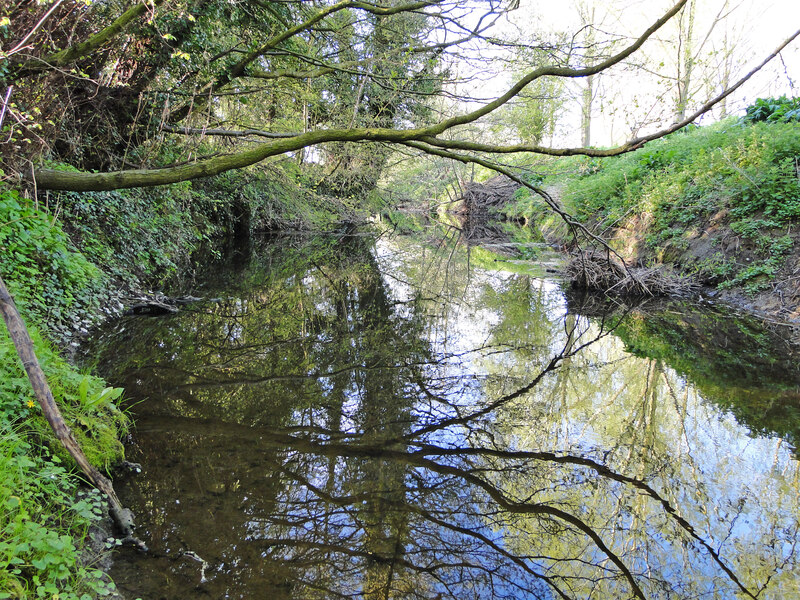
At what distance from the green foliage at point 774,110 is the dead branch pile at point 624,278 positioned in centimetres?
405

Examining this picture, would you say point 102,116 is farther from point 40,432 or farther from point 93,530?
point 93,530

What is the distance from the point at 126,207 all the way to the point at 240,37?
3.56 m

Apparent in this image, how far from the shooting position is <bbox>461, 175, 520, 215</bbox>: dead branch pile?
20.0m

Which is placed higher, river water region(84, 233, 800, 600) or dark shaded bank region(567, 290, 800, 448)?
dark shaded bank region(567, 290, 800, 448)

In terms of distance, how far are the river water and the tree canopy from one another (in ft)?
7.90

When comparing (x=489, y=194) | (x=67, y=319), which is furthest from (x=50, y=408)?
(x=489, y=194)

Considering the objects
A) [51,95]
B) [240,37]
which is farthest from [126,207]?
[240,37]

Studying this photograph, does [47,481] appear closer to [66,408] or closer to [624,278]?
[66,408]

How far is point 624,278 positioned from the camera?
8938 millimetres

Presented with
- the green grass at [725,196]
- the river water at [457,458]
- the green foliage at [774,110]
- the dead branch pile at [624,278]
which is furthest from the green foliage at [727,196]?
the river water at [457,458]

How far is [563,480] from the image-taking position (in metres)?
3.48

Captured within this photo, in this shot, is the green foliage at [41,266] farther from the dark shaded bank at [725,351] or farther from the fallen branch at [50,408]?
the dark shaded bank at [725,351]

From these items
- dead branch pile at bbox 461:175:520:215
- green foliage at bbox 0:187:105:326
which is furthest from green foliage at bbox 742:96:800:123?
green foliage at bbox 0:187:105:326

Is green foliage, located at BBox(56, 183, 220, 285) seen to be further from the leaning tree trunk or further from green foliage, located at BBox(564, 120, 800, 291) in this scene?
green foliage, located at BBox(564, 120, 800, 291)
